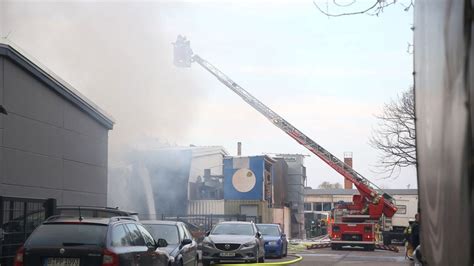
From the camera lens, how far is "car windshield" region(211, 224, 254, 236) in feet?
64.6

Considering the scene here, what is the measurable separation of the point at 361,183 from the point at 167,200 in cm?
1248

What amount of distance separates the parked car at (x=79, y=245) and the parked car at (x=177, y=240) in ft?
11.4

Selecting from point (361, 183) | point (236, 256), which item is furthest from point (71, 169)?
point (361, 183)

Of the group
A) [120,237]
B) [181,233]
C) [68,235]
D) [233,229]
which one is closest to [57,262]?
[68,235]

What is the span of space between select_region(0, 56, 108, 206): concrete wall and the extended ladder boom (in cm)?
1158

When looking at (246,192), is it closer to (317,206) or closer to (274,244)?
(274,244)

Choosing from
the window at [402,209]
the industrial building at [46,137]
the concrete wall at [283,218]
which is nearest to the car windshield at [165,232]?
the industrial building at [46,137]

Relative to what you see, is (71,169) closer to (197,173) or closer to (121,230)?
(121,230)

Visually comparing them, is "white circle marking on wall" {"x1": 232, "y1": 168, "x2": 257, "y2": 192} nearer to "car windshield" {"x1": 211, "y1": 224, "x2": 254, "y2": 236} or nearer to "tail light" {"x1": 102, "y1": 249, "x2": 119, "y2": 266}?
"car windshield" {"x1": 211, "y1": 224, "x2": 254, "y2": 236}

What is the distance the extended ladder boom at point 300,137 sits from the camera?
31453 mm

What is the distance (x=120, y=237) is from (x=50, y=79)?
9304 millimetres

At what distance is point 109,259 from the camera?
28.5ft

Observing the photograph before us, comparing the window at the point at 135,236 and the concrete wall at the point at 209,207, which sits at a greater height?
the window at the point at 135,236

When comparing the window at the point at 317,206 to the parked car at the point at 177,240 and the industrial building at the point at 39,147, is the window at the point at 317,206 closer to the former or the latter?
the industrial building at the point at 39,147
